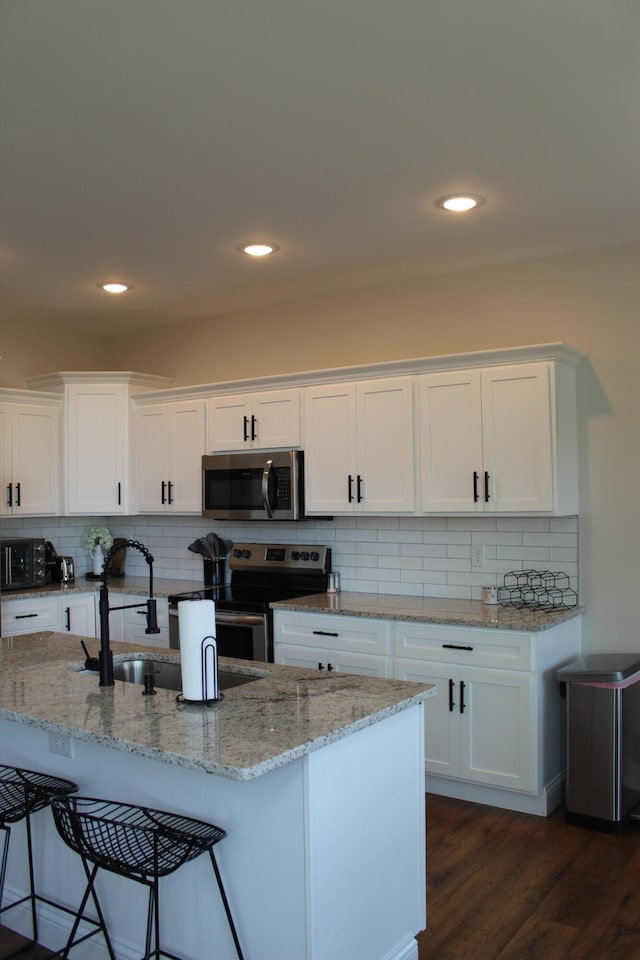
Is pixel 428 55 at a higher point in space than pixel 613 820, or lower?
higher

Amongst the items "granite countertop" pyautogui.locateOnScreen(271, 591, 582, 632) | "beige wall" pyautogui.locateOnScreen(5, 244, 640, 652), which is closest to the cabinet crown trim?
"beige wall" pyautogui.locateOnScreen(5, 244, 640, 652)

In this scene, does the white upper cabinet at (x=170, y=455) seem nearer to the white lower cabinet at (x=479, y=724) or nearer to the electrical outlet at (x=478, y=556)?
the electrical outlet at (x=478, y=556)

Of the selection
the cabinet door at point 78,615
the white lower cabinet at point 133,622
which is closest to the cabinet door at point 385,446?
the white lower cabinet at point 133,622

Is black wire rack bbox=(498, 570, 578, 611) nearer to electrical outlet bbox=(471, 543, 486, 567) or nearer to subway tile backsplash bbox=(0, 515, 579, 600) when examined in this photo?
subway tile backsplash bbox=(0, 515, 579, 600)

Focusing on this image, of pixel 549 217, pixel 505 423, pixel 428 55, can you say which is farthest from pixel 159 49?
pixel 505 423

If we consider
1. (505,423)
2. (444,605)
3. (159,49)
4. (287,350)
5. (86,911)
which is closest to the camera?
(159,49)

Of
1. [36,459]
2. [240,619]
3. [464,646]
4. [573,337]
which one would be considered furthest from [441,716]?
[36,459]

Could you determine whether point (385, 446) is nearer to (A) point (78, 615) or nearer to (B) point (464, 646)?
(B) point (464, 646)

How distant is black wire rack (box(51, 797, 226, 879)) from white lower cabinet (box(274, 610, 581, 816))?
1.88m

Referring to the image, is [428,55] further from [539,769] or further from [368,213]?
[539,769]

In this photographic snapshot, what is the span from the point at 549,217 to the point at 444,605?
6.52 feet

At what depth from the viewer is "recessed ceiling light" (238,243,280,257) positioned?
13.0 ft

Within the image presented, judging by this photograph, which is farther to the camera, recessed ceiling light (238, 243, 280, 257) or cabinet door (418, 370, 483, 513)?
cabinet door (418, 370, 483, 513)

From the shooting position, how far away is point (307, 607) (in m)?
4.29
